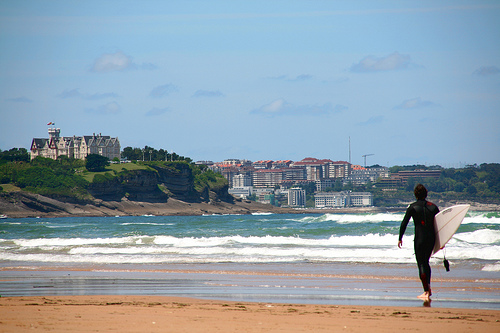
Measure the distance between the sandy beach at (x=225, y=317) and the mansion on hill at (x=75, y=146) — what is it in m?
154

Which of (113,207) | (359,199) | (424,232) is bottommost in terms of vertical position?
(359,199)

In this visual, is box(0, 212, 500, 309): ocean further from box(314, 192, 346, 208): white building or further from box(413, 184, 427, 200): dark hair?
box(314, 192, 346, 208): white building

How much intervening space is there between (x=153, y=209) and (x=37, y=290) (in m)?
116

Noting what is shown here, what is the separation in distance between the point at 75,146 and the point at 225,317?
160396mm

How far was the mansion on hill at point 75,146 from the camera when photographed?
512 feet

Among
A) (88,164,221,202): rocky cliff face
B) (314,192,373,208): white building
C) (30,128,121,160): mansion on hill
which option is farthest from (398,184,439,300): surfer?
(314,192,373,208): white building

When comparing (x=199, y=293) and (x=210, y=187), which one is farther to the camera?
(x=210, y=187)

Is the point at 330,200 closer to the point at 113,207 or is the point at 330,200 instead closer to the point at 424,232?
the point at 113,207

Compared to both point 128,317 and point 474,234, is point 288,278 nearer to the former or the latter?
point 128,317

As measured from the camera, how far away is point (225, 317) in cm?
623

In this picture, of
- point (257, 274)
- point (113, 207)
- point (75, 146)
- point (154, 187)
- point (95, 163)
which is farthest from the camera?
point (75, 146)

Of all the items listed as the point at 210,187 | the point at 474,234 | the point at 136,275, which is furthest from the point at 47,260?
the point at 210,187

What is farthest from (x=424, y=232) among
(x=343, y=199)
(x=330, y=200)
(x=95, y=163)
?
(x=330, y=200)

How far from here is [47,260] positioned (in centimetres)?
1678
